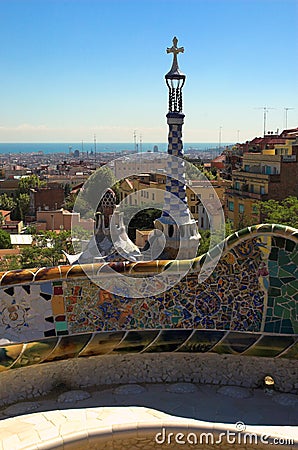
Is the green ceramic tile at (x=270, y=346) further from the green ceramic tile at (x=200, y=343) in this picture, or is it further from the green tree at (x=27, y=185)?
the green tree at (x=27, y=185)

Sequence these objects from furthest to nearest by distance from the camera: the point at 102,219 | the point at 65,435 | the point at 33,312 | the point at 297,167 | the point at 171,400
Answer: the point at 297,167 < the point at 102,219 < the point at 33,312 < the point at 171,400 < the point at 65,435

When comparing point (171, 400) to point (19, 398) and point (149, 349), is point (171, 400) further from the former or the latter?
point (19, 398)

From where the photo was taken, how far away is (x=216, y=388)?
18.2ft

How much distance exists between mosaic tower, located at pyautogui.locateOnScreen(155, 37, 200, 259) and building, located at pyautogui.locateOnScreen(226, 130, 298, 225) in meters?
13.2

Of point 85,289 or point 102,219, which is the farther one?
point 102,219

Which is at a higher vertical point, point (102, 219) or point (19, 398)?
point (102, 219)

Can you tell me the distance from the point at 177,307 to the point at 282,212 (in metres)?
14.0

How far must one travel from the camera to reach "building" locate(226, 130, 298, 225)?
73.9 ft

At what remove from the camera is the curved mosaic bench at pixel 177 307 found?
18.2 feet

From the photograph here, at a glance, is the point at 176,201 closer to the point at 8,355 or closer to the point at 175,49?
the point at 175,49

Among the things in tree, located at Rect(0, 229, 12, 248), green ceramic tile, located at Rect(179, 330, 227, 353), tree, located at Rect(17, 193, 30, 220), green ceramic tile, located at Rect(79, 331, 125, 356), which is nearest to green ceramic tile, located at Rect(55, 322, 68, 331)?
green ceramic tile, located at Rect(79, 331, 125, 356)

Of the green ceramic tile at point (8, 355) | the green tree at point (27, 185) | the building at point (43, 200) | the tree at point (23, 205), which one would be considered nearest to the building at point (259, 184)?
the green ceramic tile at point (8, 355)

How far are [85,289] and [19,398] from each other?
1.28 meters

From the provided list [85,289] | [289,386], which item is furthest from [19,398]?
[289,386]
